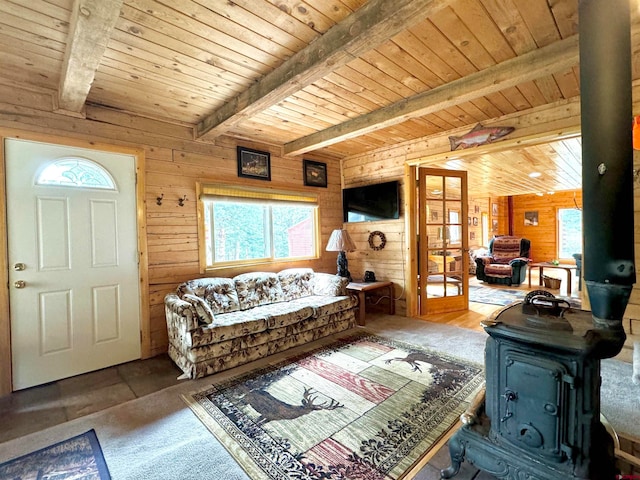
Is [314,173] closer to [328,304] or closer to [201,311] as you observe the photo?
[328,304]

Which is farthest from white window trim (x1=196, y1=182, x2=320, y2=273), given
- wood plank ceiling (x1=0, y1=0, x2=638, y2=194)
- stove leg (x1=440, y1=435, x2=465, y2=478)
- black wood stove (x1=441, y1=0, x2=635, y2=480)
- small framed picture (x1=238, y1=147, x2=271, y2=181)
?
black wood stove (x1=441, y1=0, x2=635, y2=480)

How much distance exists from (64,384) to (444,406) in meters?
3.06

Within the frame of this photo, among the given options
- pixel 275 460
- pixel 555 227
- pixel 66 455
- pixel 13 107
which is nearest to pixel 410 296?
pixel 275 460

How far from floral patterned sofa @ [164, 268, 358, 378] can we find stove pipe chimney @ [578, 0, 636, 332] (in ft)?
8.06

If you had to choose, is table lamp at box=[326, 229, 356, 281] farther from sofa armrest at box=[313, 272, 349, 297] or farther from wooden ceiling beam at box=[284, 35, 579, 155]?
wooden ceiling beam at box=[284, 35, 579, 155]

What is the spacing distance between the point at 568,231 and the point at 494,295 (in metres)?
A: 6.48

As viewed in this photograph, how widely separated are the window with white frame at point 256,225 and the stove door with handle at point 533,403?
304 cm

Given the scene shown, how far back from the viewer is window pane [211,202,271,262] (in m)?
3.59

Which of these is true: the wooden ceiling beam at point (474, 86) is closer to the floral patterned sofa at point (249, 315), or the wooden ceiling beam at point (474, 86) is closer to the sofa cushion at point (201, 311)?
the floral patterned sofa at point (249, 315)

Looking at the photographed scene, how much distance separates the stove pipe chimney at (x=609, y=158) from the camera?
1.16 meters

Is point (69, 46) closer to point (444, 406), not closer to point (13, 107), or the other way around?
point (13, 107)

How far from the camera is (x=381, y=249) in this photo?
4465 mm

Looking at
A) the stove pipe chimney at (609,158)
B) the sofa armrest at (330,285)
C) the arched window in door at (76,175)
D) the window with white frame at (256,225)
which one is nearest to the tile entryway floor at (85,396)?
the stove pipe chimney at (609,158)

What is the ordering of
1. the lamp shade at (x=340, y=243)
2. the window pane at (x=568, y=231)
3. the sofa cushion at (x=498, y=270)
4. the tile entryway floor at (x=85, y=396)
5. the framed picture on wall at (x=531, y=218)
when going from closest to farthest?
the tile entryway floor at (x=85, y=396), the lamp shade at (x=340, y=243), the sofa cushion at (x=498, y=270), the window pane at (x=568, y=231), the framed picture on wall at (x=531, y=218)
